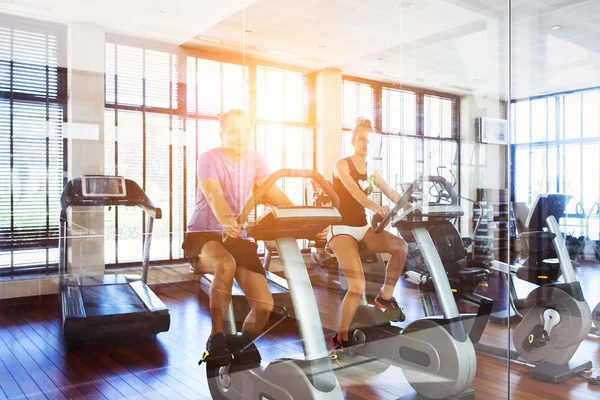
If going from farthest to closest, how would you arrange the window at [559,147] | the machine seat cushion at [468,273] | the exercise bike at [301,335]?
1. the window at [559,147]
2. the machine seat cushion at [468,273]
3. the exercise bike at [301,335]

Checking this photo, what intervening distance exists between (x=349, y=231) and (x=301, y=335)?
918 millimetres

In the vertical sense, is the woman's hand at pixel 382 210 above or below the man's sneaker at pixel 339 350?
above

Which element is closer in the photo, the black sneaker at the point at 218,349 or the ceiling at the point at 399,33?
the ceiling at the point at 399,33

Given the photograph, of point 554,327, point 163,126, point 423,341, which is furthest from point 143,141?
point 554,327

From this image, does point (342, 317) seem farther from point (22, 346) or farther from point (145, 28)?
point (145, 28)

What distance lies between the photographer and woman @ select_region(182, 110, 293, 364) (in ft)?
8.14

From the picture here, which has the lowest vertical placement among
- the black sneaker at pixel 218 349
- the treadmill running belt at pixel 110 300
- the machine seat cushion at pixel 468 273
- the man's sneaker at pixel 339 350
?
the man's sneaker at pixel 339 350

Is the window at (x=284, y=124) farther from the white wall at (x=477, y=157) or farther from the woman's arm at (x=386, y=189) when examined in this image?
the white wall at (x=477, y=157)

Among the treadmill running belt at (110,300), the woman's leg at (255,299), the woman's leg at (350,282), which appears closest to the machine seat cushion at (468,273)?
the woman's leg at (350,282)

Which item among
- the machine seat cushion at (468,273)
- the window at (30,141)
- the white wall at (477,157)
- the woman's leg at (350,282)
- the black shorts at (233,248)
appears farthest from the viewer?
the machine seat cushion at (468,273)

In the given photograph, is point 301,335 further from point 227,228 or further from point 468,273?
point 468,273

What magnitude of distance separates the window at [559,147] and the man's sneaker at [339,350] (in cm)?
259

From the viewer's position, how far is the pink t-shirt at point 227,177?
246 cm

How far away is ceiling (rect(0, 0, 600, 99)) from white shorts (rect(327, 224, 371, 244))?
918 mm
